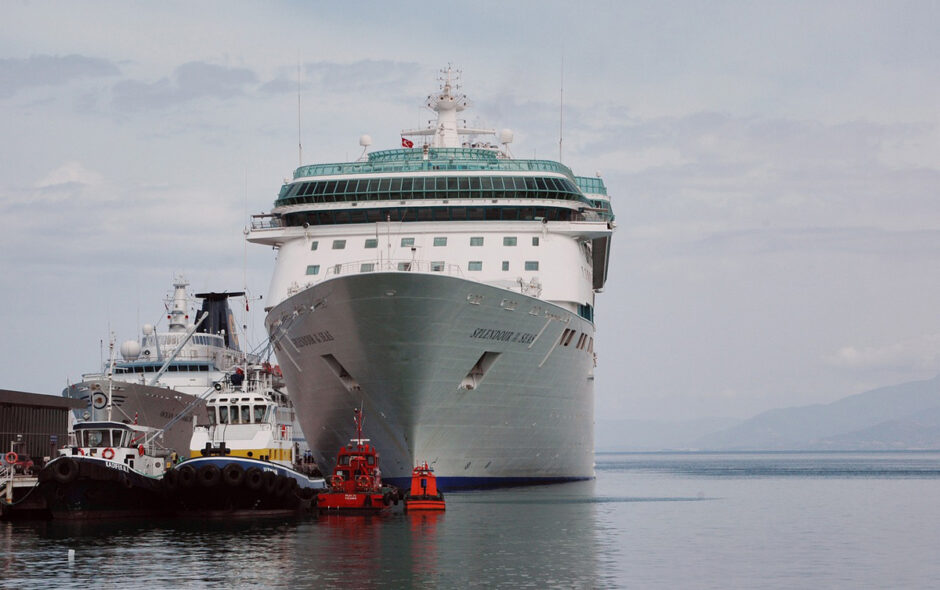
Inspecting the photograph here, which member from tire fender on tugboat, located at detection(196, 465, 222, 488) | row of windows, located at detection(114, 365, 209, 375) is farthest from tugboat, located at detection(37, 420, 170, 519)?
row of windows, located at detection(114, 365, 209, 375)

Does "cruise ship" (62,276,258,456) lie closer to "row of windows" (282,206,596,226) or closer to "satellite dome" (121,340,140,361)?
"satellite dome" (121,340,140,361)

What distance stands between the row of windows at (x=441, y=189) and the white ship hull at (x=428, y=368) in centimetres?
617

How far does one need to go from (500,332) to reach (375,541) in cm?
1636

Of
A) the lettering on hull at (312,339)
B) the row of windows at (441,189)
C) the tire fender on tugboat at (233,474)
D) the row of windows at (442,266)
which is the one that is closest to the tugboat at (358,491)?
the tire fender on tugboat at (233,474)

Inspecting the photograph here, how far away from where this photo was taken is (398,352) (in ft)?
149

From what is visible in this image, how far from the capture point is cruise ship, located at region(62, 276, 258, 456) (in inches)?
2475

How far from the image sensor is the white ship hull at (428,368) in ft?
148

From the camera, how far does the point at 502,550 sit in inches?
1194

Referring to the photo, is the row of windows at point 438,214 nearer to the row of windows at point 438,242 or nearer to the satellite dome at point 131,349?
the row of windows at point 438,242

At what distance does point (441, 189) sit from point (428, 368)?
11.9m

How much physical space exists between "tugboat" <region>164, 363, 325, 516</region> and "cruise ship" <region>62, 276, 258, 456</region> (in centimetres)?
1520

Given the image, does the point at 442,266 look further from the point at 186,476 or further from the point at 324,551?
the point at 324,551

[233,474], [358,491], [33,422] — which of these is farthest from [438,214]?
[233,474]

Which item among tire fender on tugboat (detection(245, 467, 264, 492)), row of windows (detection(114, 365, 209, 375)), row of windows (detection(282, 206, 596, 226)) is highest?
row of windows (detection(282, 206, 596, 226))
